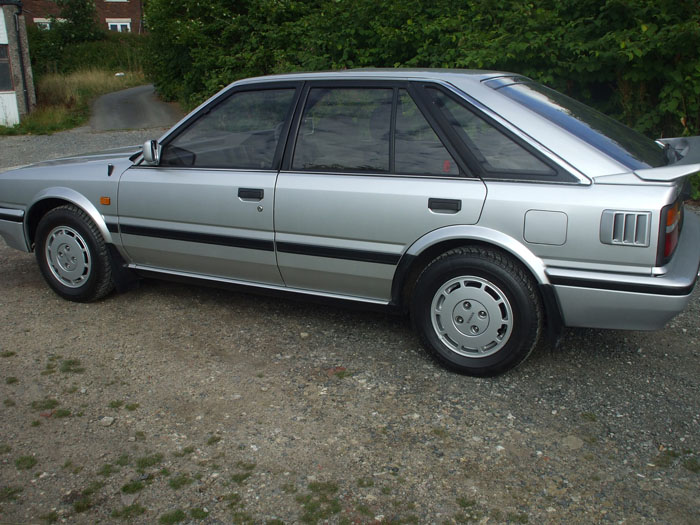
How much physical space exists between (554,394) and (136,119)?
2208 centimetres

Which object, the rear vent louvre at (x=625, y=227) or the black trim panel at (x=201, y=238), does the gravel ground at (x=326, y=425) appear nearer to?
the black trim panel at (x=201, y=238)

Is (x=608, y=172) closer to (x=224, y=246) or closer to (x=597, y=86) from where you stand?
(x=224, y=246)

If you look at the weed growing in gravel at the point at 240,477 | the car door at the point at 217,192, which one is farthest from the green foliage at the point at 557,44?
the weed growing in gravel at the point at 240,477

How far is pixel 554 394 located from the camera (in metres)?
3.77

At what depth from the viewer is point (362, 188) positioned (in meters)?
4.02

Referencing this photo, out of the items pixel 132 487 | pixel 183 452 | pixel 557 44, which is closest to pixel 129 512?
pixel 132 487

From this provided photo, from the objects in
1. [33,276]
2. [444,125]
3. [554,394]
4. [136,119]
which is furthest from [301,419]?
[136,119]

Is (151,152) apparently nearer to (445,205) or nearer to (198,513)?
(445,205)

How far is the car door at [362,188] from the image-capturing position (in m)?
3.86

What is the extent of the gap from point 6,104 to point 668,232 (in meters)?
24.3

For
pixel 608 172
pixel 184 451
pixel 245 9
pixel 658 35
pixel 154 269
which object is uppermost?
pixel 245 9

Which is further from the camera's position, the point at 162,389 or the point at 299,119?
the point at 299,119

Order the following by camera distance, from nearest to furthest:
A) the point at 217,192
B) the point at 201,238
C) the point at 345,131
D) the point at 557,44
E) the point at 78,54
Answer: the point at 345,131
the point at 217,192
the point at 201,238
the point at 557,44
the point at 78,54

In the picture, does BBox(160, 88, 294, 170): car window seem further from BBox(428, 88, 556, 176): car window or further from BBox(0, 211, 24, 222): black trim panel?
BBox(0, 211, 24, 222): black trim panel
